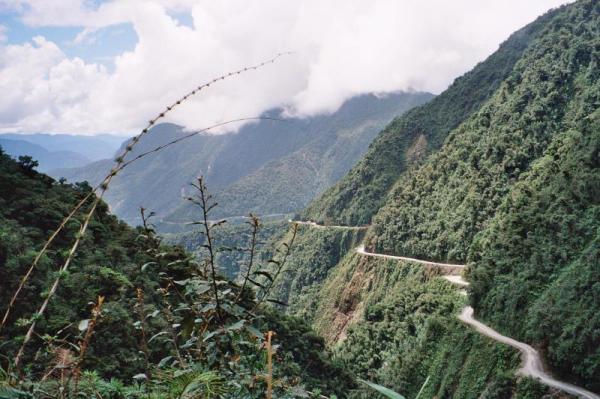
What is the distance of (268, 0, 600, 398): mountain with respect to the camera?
32.0 metres

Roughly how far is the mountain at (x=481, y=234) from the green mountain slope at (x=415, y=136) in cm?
36

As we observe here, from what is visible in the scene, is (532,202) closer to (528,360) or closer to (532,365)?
(528,360)

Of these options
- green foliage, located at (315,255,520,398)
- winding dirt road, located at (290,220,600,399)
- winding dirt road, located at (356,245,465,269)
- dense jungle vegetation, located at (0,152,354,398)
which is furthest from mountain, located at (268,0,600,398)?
dense jungle vegetation, located at (0,152,354,398)

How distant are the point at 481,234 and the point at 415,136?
52.5 meters

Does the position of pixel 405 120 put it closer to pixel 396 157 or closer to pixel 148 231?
pixel 396 157

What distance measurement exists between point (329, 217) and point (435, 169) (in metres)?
34.1

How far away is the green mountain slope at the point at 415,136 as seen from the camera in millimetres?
101188

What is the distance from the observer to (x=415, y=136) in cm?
10862

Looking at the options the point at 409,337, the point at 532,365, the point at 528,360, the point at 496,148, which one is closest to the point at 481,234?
the point at 496,148

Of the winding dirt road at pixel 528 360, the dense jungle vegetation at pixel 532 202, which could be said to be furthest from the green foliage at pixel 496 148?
the winding dirt road at pixel 528 360

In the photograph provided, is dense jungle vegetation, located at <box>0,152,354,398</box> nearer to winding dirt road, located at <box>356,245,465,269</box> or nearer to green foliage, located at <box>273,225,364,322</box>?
winding dirt road, located at <box>356,245,465,269</box>

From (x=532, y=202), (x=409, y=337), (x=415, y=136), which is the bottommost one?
(x=409, y=337)

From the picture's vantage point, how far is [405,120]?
116 metres

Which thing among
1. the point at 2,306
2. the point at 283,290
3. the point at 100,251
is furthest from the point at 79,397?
the point at 283,290
